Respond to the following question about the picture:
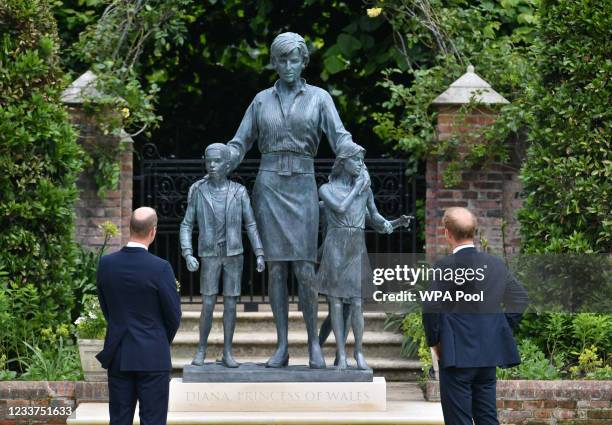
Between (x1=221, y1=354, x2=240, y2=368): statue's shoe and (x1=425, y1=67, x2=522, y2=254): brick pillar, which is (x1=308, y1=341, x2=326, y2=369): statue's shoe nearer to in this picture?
(x1=221, y1=354, x2=240, y2=368): statue's shoe

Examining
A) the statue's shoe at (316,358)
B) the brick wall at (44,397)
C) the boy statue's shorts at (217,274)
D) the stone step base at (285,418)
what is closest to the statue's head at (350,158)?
the boy statue's shorts at (217,274)

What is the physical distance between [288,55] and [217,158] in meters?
0.83

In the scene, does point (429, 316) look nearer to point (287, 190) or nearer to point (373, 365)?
point (287, 190)

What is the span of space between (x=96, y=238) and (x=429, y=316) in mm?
5564

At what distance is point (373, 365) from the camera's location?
1021 cm

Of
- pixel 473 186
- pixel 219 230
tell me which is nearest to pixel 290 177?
pixel 219 230

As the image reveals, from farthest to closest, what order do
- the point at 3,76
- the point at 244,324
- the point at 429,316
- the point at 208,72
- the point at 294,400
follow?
the point at 208,72 < the point at 244,324 < the point at 3,76 < the point at 294,400 < the point at 429,316

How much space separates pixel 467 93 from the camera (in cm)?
1086

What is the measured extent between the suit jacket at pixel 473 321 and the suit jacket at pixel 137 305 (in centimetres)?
134

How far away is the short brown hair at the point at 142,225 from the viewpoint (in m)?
6.29

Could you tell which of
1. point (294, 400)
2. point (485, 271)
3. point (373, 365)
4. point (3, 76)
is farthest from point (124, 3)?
point (485, 271)

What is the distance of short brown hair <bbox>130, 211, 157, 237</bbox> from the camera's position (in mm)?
6289

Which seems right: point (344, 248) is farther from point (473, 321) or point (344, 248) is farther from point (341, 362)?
point (473, 321)

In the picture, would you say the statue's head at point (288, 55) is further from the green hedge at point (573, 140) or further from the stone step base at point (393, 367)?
the stone step base at point (393, 367)
